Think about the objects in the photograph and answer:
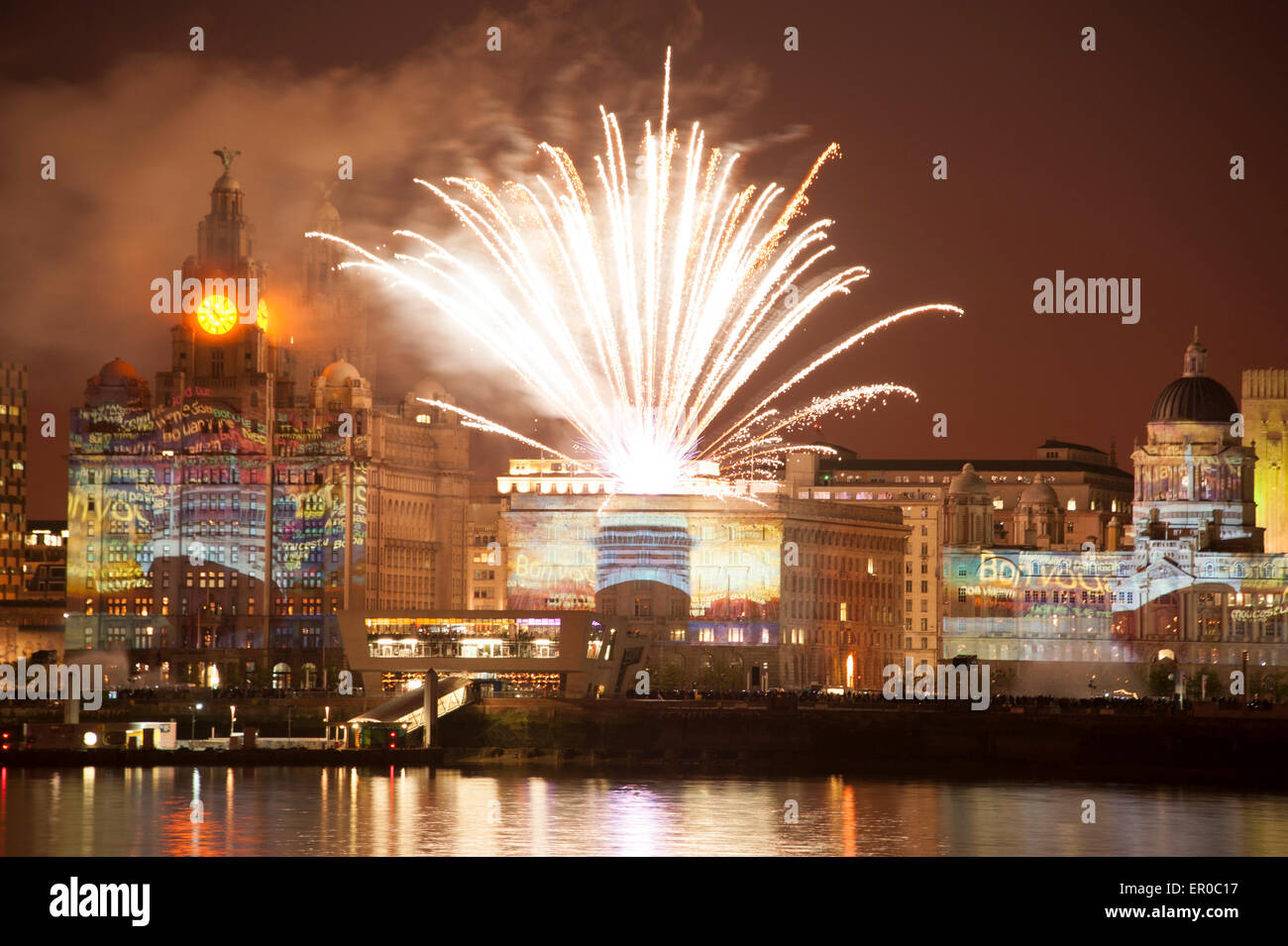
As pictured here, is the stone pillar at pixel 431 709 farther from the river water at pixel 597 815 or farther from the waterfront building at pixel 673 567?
the waterfront building at pixel 673 567

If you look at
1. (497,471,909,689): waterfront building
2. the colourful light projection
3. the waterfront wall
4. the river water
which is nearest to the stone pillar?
the waterfront wall

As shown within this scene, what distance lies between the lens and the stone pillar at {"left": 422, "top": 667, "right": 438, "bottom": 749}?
518 feet

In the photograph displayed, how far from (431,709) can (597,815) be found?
44087mm

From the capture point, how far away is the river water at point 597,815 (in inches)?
4075

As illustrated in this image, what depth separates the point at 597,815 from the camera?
116m

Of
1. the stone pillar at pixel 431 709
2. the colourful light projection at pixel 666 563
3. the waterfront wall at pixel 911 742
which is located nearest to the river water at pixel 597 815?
the waterfront wall at pixel 911 742

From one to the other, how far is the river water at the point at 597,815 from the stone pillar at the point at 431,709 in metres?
12.4

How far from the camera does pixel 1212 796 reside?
13275cm

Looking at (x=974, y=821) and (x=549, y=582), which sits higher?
(x=549, y=582)

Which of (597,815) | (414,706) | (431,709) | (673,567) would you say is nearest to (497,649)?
(673,567)

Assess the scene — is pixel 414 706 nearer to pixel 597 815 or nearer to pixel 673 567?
pixel 673 567

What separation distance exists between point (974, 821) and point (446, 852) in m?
26.7
